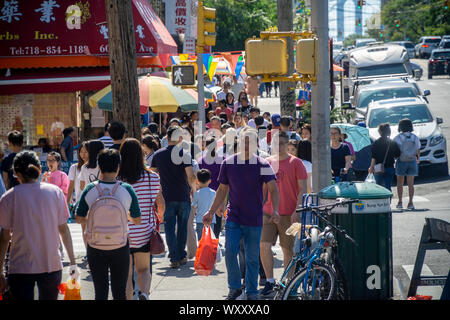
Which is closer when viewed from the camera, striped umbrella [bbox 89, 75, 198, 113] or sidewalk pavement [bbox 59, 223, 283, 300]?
sidewalk pavement [bbox 59, 223, 283, 300]

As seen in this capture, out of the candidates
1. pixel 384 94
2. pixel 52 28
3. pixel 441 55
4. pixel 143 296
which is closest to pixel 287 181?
pixel 143 296

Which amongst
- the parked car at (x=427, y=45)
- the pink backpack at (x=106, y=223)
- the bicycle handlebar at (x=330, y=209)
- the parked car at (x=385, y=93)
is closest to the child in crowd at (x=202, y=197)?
the bicycle handlebar at (x=330, y=209)

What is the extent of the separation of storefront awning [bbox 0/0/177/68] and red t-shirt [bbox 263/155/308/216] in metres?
9.43

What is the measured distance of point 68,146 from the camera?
55.0 feet

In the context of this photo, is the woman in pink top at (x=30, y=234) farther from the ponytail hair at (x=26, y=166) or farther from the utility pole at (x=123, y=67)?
the utility pole at (x=123, y=67)

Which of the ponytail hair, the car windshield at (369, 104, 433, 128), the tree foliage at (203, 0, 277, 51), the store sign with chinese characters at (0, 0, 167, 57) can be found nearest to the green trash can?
the ponytail hair

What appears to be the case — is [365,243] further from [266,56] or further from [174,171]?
[174,171]

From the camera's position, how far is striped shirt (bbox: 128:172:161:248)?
8.07 m

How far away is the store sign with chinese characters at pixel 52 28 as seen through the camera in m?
18.0

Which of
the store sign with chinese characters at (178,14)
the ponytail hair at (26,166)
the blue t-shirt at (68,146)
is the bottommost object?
the blue t-shirt at (68,146)

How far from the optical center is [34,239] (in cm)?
662

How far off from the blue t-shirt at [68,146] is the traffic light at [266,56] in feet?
27.8

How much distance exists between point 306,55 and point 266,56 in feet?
1.57

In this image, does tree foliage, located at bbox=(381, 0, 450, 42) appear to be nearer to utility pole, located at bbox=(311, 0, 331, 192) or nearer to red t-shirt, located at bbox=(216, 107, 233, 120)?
red t-shirt, located at bbox=(216, 107, 233, 120)
